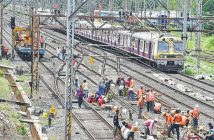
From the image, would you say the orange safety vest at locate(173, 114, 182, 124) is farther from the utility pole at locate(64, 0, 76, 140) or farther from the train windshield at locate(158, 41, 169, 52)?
the train windshield at locate(158, 41, 169, 52)

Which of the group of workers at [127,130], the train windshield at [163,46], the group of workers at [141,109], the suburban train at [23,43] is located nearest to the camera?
the group of workers at [127,130]

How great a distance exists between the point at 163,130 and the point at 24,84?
46.1 ft

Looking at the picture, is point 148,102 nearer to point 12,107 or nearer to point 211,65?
point 12,107

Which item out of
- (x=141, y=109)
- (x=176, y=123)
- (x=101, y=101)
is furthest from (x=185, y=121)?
(x=101, y=101)

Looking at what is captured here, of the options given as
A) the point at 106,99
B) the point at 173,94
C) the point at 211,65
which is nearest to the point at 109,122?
the point at 106,99

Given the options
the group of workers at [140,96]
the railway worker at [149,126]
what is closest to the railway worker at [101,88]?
the group of workers at [140,96]

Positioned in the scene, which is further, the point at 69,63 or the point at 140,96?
the point at 140,96

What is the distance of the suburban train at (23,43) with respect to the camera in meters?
48.5

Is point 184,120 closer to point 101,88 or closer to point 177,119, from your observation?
point 177,119

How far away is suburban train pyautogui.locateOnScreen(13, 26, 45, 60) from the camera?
48500 millimetres

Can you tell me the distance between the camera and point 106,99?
3000 centimetres

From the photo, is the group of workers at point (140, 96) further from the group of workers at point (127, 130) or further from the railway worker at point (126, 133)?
the railway worker at point (126, 133)

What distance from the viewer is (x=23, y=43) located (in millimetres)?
49094

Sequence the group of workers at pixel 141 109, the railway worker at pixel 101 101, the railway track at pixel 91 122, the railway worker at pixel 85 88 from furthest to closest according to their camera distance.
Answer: the railway worker at pixel 85 88 < the railway worker at pixel 101 101 < the railway track at pixel 91 122 < the group of workers at pixel 141 109
